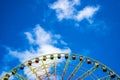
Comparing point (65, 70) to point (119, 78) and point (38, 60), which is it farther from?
point (119, 78)

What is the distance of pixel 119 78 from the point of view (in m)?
31.5

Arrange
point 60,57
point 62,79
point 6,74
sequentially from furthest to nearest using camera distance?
1. point 60,57
2. point 6,74
3. point 62,79

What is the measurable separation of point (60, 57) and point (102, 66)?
5678 mm

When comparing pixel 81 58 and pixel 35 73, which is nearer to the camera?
pixel 35 73

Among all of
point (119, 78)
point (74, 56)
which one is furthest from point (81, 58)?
point (119, 78)

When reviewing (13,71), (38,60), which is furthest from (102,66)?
(13,71)

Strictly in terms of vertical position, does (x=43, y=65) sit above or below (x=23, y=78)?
above

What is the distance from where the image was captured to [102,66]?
33.1 m

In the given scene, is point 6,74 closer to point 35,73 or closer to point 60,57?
point 35,73

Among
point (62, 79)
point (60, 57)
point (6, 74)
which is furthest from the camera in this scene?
point (60, 57)

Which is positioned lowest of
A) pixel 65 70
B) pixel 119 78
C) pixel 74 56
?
pixel 119 78

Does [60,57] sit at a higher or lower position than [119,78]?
higher

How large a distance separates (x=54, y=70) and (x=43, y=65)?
1935mm

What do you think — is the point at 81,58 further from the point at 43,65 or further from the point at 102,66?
the point at 43,65
